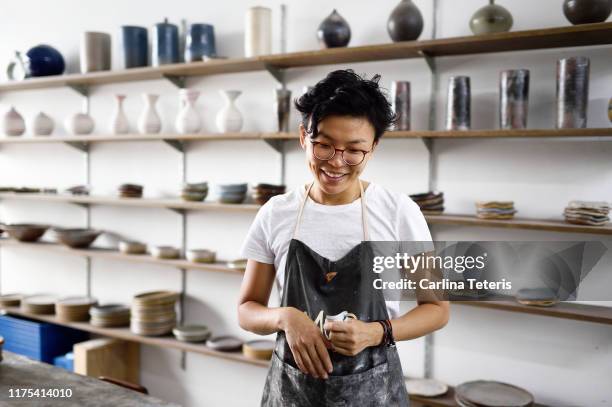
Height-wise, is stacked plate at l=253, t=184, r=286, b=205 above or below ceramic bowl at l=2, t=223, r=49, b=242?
above

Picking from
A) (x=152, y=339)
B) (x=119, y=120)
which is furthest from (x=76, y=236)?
(x=152, y=339)

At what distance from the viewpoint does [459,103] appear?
3.00 m

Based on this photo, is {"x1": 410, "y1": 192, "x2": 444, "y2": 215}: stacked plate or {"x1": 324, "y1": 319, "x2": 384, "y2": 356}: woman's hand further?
{"x1": 410, "y1": 192, "x2": 444, "y2": 215}: stacked plate

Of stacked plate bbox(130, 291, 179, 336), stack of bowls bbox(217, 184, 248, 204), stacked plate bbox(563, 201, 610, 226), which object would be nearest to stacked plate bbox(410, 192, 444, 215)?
stacked plate bbox(563, 201, 610, 226)

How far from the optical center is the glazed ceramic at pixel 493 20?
9.46 ft

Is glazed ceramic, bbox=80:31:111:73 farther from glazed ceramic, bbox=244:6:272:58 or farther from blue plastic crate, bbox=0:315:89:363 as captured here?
blue plastic crate, bbox=0:315:89:363

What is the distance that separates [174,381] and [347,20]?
273 cm

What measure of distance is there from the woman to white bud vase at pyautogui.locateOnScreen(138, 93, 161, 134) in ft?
8.33

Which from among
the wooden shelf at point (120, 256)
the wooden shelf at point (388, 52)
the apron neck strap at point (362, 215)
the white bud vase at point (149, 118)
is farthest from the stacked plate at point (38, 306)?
the apron neck strap at point (362, 215)

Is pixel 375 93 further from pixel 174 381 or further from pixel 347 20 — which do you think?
pixel 174 381

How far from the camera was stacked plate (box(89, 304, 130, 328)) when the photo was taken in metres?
4.11

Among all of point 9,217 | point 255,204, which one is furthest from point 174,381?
point 9,217

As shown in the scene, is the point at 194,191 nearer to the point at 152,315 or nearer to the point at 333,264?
the point at 152,315

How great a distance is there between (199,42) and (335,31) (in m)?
0.97
